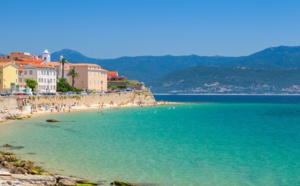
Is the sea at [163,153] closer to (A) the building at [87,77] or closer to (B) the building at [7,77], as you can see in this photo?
(B) the building at [7,77]

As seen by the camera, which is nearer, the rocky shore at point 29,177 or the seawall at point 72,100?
the rocky shore at point 29,177

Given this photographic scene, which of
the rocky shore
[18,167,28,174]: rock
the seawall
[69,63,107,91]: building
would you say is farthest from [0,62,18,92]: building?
[18,167,28,174]: rock

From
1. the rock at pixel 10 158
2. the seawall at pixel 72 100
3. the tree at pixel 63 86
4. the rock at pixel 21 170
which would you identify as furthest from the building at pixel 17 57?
the rock at pixel 21 170

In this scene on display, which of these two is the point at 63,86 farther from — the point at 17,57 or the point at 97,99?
the point at 17,57

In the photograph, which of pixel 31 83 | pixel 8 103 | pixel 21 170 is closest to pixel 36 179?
pixel 21 170

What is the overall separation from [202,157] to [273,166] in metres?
4.87

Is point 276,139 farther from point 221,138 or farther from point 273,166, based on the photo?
point 273,166

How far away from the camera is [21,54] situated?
341ft

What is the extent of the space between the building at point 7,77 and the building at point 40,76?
4383 mm

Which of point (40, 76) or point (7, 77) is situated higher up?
point (40, 76)

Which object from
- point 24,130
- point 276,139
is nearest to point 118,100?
point 24,130

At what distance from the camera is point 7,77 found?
7869cm

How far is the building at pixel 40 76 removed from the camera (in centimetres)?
8594

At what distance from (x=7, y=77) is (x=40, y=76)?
31.4 feet
